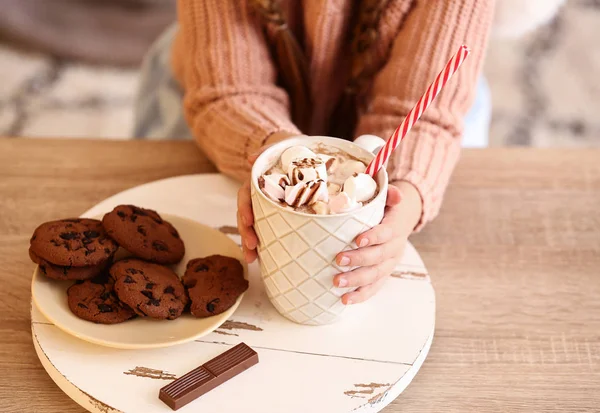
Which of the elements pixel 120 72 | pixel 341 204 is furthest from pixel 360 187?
pixel 120 72

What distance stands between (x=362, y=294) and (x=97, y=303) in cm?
27

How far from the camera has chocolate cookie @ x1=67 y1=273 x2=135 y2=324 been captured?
2.31ft

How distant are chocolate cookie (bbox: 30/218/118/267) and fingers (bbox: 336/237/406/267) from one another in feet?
0.83

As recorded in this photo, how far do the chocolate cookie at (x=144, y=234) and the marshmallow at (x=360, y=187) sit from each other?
0.23 metres

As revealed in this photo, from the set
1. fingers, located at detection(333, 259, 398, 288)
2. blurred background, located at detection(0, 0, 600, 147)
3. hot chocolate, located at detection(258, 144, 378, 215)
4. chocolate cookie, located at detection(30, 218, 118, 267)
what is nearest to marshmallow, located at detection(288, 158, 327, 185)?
hot chocolate, located at detection(258, 144, 378, 215)

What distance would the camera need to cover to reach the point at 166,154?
106cm

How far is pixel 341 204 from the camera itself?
66 cm

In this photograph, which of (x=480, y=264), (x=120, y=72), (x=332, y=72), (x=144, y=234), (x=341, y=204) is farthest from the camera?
(x=120, y=72)

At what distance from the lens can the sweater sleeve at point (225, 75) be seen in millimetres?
1012

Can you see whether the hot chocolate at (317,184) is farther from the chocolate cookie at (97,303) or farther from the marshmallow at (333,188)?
the chocolate cookie at (97,303)

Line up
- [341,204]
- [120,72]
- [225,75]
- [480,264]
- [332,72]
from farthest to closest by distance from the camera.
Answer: [120,72]
[332,72]
[225,75]
[480,264]
[341,204]

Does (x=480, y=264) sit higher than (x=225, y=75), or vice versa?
(x=225, y=75)

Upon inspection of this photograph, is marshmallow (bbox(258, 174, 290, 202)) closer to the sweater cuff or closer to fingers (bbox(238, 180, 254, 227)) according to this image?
fingers (bbox(238, 180, 254, 227))

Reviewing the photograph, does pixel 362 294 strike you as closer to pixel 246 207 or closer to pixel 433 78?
pixel 246 207
